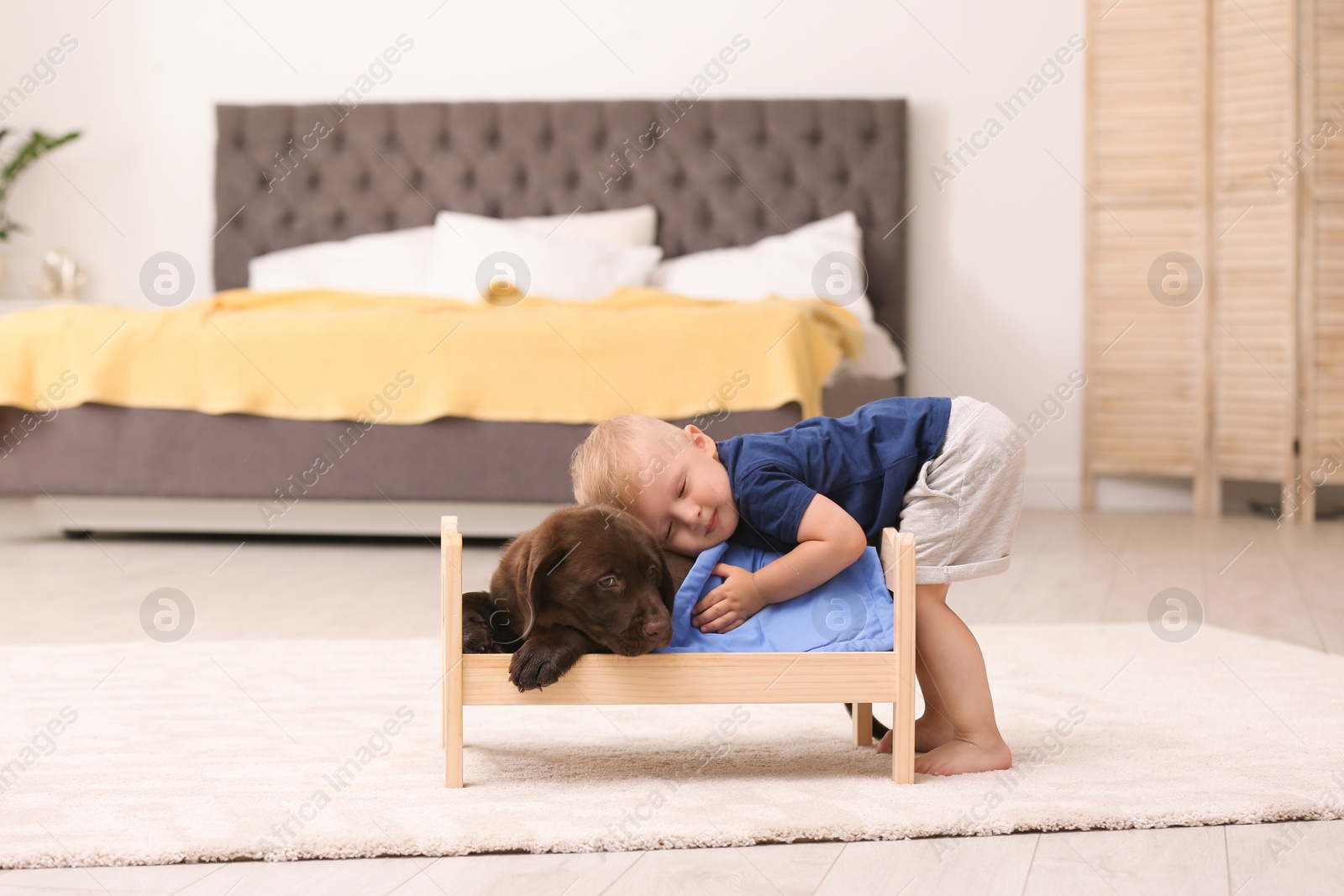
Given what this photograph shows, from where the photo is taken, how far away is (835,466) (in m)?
1.33

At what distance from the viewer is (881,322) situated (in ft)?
13.2

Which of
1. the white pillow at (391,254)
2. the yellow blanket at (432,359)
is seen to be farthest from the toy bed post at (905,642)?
the white pillow at (391,254)

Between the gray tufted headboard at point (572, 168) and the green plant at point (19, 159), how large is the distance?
56cm

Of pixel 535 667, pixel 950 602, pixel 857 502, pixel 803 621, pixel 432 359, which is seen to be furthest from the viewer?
pixel 432 359

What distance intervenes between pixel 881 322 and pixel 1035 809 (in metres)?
2.98

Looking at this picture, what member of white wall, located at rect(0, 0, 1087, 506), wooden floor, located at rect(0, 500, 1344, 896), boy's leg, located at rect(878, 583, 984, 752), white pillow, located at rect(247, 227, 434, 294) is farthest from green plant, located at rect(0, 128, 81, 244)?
boy's leg, located at rect(878, 583, 984, 752)

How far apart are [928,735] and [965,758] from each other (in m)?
0.12

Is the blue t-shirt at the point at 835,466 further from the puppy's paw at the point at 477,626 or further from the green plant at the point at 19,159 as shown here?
the green plant at the point at 19,159

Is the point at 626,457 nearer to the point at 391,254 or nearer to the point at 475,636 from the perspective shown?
the point at 475,636

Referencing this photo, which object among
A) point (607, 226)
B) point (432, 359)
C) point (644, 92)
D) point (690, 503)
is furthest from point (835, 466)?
point (644, 92)

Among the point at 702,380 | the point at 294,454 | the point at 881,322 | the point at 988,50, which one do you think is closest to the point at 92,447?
the point at 294,454

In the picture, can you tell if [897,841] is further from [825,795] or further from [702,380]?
[702,380]

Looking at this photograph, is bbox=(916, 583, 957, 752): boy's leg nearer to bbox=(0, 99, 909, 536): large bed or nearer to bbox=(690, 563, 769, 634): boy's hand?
bbox=(690, 563, 769, 634): boy's hand

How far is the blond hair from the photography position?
1256 mm
